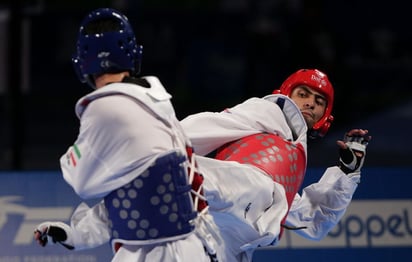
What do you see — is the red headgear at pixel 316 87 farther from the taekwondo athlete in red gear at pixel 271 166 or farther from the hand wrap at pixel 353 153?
the hand wrap at pixel 353 153

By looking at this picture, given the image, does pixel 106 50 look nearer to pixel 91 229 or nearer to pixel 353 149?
pixel 91 229

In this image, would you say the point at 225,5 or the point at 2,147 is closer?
the point at 2,147

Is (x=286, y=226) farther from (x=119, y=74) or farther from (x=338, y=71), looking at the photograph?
(x=338, y=71)

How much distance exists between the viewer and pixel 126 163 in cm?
356

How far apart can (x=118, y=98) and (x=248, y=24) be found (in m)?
8.67

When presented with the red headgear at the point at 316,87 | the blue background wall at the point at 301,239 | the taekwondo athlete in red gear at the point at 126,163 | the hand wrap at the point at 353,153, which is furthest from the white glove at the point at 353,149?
the blue background wall at the point at 301,239

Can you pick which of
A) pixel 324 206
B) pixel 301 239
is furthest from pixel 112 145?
pixel 301 239

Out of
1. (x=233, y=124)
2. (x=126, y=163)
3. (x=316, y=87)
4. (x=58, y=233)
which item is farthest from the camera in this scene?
(x=316, y=87)

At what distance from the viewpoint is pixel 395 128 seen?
389 inches

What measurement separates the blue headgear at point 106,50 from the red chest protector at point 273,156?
2.97 feet

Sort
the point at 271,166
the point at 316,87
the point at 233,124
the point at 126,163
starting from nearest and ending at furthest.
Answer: the point at 126,163 < the point at 271,166 < the point at 233,124 < the point at 316,87

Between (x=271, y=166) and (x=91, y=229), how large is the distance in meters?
0.99

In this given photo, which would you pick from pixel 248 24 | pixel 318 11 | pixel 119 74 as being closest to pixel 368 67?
pixel 248 24

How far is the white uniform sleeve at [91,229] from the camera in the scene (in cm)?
377
